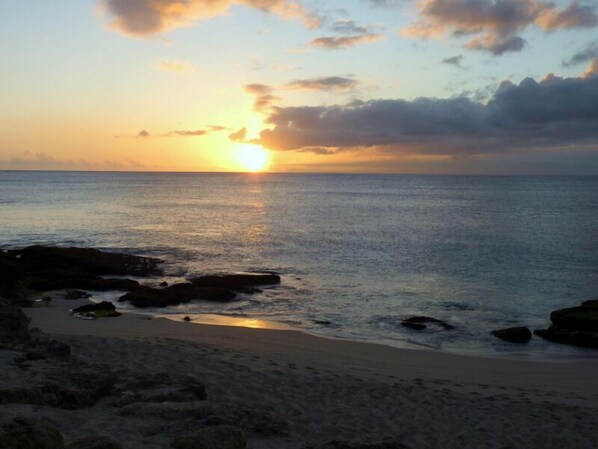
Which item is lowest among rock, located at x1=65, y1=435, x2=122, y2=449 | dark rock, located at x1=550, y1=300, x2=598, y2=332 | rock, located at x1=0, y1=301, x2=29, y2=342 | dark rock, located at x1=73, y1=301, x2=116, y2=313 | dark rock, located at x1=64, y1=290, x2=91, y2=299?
dark rock, located at x1=64, y1=290, x2=91, y2=299

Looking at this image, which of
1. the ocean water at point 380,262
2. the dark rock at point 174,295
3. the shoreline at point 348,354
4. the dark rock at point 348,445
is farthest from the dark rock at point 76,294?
the dark rock at point 348,445

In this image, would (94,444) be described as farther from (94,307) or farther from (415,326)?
(94,307)

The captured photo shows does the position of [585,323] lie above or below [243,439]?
below

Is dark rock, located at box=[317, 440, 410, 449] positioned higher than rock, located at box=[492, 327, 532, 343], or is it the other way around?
dark rock, located at box=[317, 440, 410, 449]

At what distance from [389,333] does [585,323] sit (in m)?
7.85

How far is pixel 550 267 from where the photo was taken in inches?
1564

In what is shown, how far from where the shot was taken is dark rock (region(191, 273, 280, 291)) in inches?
1199

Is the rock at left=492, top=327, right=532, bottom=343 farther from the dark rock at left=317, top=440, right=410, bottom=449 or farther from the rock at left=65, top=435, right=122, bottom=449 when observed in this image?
the rock at left=65, top=435, right=122, bottom=449

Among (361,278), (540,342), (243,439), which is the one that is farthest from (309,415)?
(361,278)

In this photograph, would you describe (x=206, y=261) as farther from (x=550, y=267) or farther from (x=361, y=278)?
(x=550, y=267)

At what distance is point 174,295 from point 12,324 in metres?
13.2

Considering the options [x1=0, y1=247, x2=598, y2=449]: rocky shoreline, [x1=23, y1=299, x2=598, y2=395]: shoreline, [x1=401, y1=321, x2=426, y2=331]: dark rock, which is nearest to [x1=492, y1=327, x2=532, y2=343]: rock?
[x1=0, y1=247, x2=598, y2=449]: rocky shoreline

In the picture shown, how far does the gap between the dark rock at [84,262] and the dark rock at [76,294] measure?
6.04 meters

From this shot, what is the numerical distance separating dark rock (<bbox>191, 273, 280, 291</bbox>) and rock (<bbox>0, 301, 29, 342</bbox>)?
642 inches
